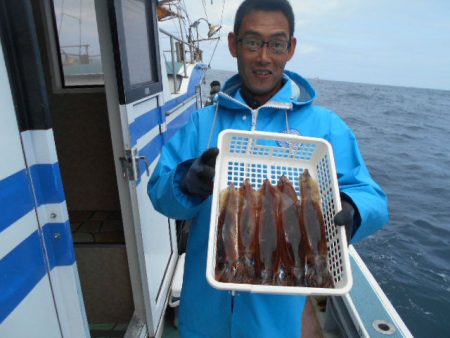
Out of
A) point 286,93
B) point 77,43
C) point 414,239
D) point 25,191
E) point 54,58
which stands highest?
point 77,43

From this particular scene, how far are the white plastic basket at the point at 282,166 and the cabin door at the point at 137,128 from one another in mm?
1024

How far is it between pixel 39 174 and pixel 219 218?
3.02 feet

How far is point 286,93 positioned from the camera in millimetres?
1938

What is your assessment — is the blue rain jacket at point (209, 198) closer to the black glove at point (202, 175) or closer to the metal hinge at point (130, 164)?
the black glove at point (202, 175)

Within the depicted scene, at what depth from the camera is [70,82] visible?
150 inches

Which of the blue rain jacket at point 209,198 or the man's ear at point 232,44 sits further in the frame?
the man's ear at point 232,44

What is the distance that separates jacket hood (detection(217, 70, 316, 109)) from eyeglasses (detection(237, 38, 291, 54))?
0.23 m

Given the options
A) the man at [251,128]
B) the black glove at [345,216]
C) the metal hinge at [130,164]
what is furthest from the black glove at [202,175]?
the metal hinge at [130,164]

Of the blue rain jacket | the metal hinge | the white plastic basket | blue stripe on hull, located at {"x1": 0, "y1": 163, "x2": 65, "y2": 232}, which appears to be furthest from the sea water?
blue stripe on hull, located at {"x1": 0, "y1": 163, "x2": 65, "y2": 232}

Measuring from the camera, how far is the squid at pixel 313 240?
1.46m

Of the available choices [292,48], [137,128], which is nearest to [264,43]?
[292,48]

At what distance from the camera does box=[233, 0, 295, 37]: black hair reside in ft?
5.98

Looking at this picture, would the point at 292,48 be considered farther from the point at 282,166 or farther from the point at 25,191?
the point at 25,191

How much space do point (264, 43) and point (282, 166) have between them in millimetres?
772
